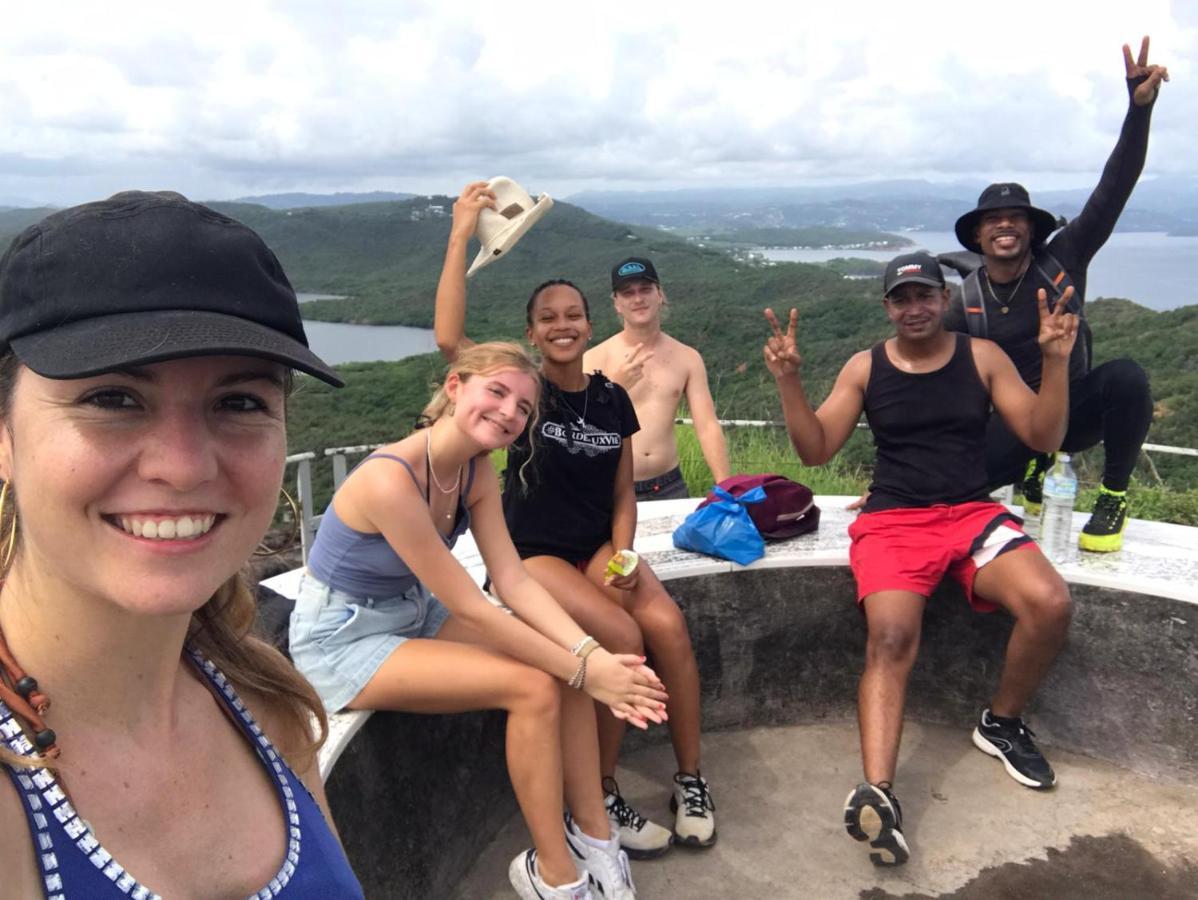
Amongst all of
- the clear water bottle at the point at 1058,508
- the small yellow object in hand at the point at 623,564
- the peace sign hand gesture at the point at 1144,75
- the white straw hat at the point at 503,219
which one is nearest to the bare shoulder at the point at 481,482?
the small yellow object in hand at the point at 623,564

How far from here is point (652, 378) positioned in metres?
4.76

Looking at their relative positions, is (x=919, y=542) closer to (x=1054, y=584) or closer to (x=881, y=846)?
(x=1054, y=584)

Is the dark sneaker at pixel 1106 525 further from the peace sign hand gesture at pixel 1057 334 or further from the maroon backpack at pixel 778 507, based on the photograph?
the maroon backpack at pixel 778 507

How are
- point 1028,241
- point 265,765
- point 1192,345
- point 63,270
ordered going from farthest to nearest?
point 1192,345 → point 1028,241 → point 265,765 → point 63,270

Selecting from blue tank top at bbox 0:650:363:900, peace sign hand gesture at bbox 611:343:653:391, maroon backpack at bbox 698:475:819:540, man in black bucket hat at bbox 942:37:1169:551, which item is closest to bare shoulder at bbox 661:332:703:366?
peace sign hand gesture at bbox 611:343:653:391

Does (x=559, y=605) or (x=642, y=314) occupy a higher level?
(x=642, y=314)

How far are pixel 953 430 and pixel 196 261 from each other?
3286 mm

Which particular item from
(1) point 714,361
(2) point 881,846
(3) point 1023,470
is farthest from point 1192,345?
(2) point 881,846

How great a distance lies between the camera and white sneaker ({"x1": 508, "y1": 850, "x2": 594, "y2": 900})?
257 centimetres

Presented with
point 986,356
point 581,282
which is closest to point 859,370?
point 986,356

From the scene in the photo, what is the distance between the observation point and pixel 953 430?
3670 millimetres

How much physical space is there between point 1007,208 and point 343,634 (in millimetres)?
3174

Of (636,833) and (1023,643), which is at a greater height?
(1023,643)

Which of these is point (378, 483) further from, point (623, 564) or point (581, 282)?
point (581, 282)
